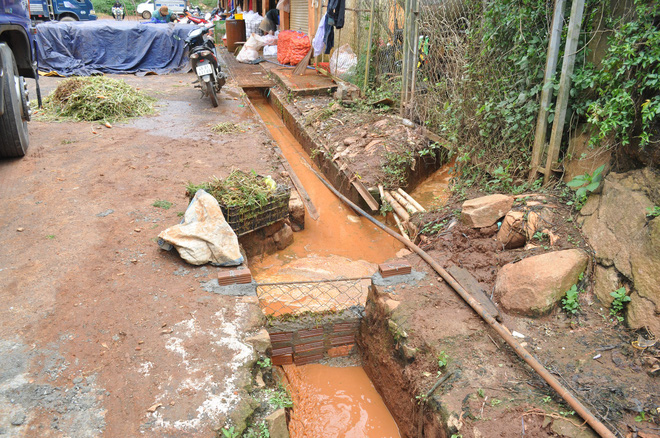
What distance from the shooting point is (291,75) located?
11.2m

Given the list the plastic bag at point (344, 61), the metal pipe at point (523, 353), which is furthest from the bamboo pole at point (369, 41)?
the metal pipe at point (523, 353)

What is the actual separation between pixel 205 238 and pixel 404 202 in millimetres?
2753

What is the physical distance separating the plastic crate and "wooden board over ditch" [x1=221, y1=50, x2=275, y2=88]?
23.3ft

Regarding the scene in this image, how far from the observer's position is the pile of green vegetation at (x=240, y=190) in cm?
439

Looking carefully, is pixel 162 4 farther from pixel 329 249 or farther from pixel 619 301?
Result: pixel 619 301

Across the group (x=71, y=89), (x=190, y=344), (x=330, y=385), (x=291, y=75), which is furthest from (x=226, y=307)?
(x=291, y=75)

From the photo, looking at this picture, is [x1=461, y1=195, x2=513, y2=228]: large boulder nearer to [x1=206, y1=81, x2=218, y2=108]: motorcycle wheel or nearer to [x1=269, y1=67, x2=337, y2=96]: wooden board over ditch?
[x1=269, y1=67, x2=337, y2=96]: wooden board over ditch

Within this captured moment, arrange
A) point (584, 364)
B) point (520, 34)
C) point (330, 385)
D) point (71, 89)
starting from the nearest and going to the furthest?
point (584, 364) → point (330, 385) → point (520, 34) → point (71, 89)

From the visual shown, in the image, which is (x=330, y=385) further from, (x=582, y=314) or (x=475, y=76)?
(x=475, y=76)

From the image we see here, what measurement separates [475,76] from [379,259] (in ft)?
8.08

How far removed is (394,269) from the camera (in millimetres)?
3875

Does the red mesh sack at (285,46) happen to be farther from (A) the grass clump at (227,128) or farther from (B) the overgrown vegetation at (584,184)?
(B) the overgrown vegetation at (584,184)

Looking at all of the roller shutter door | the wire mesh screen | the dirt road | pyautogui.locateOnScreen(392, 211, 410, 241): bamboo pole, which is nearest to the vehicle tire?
the dirt road

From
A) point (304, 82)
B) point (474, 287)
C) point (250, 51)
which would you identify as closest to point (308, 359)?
point (474, 287)
